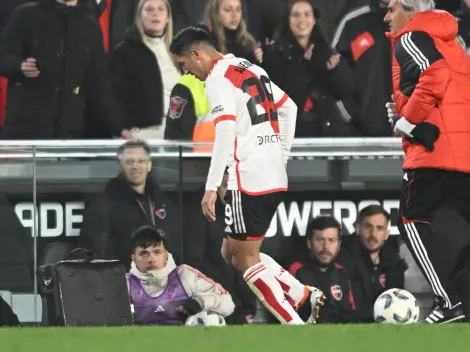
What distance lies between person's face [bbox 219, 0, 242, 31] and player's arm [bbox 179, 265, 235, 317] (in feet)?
6.05

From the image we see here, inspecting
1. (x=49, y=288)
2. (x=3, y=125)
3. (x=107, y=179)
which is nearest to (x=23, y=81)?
(x=3, y=125)

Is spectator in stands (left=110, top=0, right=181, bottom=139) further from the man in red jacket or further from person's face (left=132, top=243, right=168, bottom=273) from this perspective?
the man in red jacket

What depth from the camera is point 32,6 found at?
32.3 ft

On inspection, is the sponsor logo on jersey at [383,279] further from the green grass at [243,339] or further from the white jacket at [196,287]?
the green grass at [243,339]

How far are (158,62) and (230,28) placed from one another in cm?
54

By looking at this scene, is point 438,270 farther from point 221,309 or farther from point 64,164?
point 64,164

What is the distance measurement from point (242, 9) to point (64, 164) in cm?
173

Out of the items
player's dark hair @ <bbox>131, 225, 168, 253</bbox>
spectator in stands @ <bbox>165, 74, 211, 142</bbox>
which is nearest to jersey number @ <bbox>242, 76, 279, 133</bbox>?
player's dark hair @ <bbox>131, 225, 168, 253</bbox>

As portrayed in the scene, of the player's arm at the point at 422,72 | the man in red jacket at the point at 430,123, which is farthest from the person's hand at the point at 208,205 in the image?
the player's arm at the point at 422,72

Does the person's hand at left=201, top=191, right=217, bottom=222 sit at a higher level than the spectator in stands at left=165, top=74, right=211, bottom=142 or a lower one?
lower

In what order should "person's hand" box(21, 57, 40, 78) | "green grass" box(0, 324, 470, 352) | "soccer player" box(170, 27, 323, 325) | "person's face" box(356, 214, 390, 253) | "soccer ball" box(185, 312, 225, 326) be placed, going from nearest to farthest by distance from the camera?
"green grass" box(0, 324, 470, 352)
"soccer player" box(170, 27, 323, 325)
"soccer ball" box(185, 312, 225, 326)
"person's face" box(356, 214, 390, 253)
"person's hand" box(21, 57, 40, 78)

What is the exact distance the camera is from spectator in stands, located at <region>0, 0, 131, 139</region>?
9.75 m

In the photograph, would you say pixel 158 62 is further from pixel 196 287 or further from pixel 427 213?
pixel 427 213

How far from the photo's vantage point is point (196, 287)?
9.02 m
